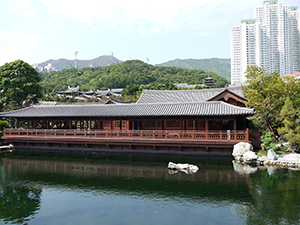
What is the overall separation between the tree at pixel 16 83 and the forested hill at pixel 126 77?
209ft

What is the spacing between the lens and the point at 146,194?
1502 cm

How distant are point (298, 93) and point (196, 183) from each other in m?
19.4

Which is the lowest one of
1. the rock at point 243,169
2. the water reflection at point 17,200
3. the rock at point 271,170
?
the water reflection at point 17,200

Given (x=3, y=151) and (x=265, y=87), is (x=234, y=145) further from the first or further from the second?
(x=3, y=151)

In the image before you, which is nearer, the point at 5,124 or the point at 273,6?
the point at 5,124

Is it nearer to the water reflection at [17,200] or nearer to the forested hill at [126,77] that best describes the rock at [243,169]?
the water reflection at [17,200]

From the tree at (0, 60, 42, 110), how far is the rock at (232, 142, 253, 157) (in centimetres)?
3134

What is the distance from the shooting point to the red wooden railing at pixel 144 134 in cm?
2252

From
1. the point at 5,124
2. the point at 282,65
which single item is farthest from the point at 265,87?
the point at 282,65

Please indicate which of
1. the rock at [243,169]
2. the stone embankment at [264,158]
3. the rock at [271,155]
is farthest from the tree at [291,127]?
the rock at [243,169]

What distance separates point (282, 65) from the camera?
10688cm

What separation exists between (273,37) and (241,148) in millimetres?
103031

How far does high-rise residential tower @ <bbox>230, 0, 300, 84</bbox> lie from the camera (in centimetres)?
10425

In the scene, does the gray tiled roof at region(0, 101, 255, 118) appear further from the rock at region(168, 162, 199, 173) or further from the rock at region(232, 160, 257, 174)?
the rock at region(168, 162, 199, 173)
